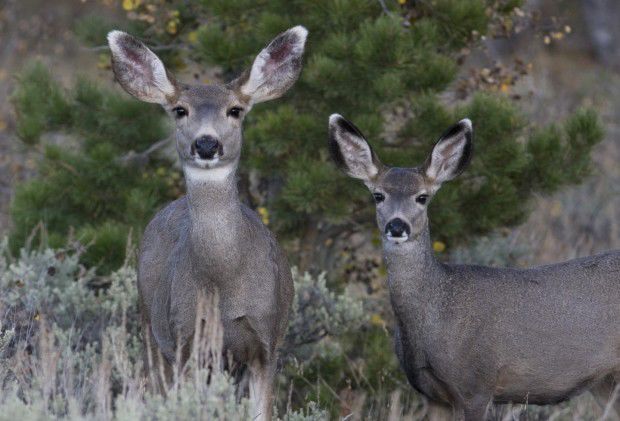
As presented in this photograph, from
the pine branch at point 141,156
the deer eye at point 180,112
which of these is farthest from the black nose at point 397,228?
the pine branch at point 141,156

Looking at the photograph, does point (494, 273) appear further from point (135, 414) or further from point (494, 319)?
point (135, 414)

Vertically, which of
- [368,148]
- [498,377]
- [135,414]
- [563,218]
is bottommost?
[563,218]

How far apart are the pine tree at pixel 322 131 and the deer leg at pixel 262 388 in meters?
2.22

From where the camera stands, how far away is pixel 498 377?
6.65 m

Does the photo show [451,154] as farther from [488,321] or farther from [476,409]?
[476,409]

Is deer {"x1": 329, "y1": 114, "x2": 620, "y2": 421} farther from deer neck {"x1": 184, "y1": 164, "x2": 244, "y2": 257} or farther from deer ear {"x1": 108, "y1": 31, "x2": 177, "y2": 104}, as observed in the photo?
deer ear {"x1": 108, "y1": 31, "x2": 177, "y2": 104}

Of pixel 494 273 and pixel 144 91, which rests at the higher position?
pixel 144 91

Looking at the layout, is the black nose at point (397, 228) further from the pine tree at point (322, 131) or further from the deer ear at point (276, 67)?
the pine tree at point (322, 131)

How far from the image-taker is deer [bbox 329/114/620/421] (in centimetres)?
664

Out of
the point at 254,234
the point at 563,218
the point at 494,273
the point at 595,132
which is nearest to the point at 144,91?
the point at 254,234

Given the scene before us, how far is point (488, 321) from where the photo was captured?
266 inches

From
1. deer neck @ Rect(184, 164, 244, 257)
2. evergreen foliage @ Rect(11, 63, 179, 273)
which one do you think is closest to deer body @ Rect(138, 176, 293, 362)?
deer neck @ Rect(184, 164, 244, 257)

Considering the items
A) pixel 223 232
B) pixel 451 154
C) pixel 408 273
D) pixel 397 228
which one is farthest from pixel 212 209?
pixel 451 154

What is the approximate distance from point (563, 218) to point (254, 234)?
21.3 feet
